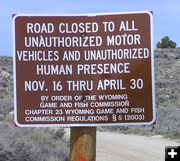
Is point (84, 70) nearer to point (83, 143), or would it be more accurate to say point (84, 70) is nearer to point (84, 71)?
point (84, 71)

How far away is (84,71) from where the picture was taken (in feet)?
17.7

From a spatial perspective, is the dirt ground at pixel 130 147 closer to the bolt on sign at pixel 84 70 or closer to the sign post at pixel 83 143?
the sign post at pixel 83 143

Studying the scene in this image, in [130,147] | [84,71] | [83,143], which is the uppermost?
[84,71]

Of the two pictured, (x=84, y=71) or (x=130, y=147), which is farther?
(x=130, y=147)

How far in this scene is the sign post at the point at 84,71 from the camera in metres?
5.37

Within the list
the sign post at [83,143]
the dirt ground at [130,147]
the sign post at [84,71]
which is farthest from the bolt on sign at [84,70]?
the dirt ground at [130,147]

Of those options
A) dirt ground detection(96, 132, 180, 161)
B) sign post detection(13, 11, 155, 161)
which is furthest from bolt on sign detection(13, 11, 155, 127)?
dirt ground detection(96, 132, 180, 161)

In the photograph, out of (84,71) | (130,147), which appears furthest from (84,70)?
(130,147)

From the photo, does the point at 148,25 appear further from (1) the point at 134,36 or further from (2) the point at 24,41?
(2) the point at 24,41

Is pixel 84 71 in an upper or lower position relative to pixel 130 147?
upper

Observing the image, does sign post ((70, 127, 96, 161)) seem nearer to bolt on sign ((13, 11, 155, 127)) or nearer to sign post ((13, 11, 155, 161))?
sign post ((13, 11, 155, 161))

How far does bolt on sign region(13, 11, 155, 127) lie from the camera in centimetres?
537

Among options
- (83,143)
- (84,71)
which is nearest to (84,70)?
(84,71)

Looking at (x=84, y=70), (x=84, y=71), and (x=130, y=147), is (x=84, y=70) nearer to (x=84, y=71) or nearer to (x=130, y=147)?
(x=84, y=71)
